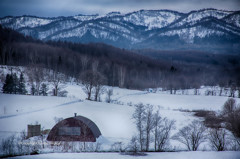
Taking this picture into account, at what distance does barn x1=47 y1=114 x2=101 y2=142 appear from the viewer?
1570 centimetres

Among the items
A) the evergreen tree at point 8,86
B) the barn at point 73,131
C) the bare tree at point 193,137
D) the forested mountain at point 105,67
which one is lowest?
the bare tree at point 193,137

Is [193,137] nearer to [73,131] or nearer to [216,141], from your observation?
[216,141]

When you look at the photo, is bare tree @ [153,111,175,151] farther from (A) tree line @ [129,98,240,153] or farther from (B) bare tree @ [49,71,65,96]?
(B) bare tree @ [49,71,65,96]

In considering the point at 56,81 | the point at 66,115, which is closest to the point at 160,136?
the point at 66,115

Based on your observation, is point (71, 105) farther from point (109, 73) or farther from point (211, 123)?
point (109, 73)

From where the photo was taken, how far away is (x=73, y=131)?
16.1 meters

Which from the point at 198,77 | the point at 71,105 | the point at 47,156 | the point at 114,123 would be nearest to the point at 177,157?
the point at 47,156

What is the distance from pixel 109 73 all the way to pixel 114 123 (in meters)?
39.0

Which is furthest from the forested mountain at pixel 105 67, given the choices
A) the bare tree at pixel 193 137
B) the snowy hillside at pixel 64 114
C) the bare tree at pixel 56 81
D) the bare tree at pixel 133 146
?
the bare tree at pixel 133 146

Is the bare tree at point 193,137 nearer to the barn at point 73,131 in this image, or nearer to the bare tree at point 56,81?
the barn at point 73,131

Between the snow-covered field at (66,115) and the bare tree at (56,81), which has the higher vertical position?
the bare tree at (56,81)

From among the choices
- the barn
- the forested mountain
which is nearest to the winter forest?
the barn

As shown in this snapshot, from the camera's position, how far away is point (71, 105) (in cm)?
2725

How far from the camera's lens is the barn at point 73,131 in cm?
1570
